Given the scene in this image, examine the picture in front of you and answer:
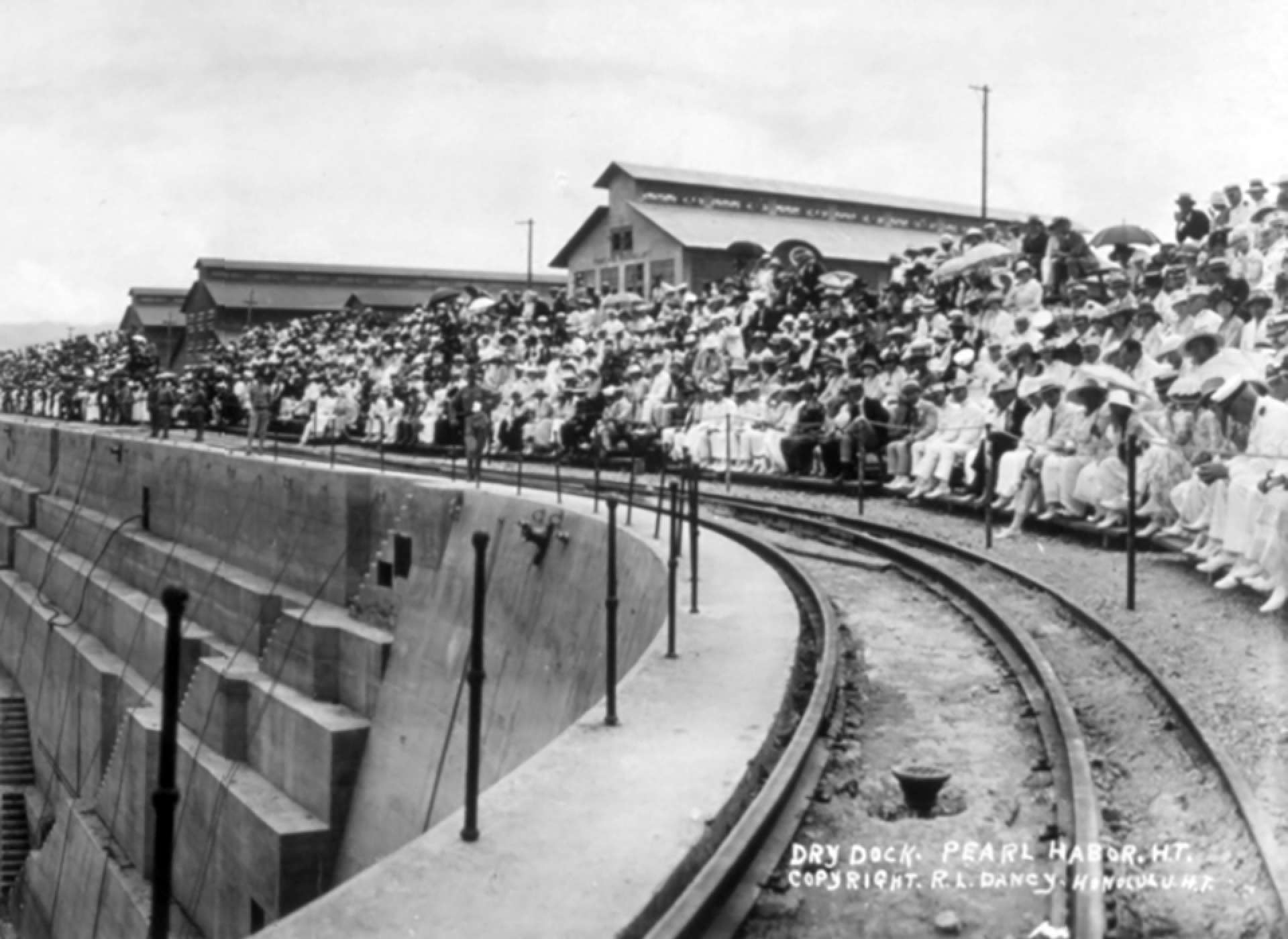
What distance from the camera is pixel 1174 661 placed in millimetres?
7832

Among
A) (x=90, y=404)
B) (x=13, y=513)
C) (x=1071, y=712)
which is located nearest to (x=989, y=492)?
(x=1071, y=712)

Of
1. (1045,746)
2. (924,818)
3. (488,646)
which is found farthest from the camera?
(488,646)

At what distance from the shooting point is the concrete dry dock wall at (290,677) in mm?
12930

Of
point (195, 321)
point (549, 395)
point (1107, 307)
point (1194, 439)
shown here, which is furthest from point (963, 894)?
point (195, 321)

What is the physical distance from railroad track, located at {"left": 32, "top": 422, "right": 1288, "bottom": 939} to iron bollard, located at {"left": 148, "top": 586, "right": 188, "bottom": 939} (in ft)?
4.95

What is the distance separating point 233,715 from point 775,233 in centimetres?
2762

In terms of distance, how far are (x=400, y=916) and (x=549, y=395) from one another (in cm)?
1901

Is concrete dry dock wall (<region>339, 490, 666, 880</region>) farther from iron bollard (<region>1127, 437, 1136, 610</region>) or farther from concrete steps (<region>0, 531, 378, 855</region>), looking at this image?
iron bollard (<region>1127, 437, 1136, 610</region>)

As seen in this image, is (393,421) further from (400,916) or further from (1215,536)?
(400,916)

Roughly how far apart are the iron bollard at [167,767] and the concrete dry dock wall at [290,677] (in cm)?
601

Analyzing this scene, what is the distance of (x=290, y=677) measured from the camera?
17266mm

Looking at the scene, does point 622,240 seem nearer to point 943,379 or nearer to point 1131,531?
point 943,379

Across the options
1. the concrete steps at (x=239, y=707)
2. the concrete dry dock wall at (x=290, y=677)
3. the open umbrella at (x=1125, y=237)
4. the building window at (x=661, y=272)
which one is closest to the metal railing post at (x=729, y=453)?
the concrete dry dock wall at (x=290, y=677)

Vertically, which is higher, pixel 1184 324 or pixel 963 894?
pixel 1184 324
